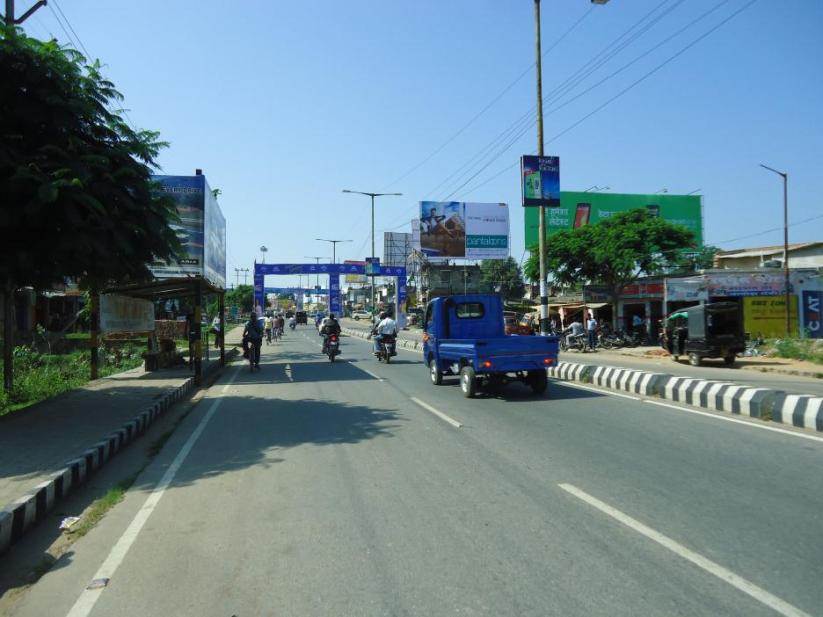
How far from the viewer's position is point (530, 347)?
12023mm

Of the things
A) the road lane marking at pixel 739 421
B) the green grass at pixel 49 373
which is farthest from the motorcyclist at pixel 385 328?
the road lane marking at pixel 739 421

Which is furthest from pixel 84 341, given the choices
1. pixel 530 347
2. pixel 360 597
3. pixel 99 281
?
pixel 360 597

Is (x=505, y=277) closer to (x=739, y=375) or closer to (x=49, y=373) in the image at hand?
(x=739, y=375)

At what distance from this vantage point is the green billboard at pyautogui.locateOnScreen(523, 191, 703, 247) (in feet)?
153

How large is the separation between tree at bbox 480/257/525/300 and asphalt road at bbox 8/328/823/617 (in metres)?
53.7

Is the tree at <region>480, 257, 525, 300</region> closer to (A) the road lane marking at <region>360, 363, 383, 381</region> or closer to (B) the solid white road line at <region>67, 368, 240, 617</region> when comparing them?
(A) the road lane marking at <region>360, 363, 383, 381</region>

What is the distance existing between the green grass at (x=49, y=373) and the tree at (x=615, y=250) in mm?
21197

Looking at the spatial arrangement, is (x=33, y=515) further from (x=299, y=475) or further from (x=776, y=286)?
(x=776, y=286)

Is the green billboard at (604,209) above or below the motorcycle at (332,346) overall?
above

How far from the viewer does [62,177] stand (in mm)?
9211

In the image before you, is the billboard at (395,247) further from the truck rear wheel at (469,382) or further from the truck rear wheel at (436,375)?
the truck rear wheel at (469,382)

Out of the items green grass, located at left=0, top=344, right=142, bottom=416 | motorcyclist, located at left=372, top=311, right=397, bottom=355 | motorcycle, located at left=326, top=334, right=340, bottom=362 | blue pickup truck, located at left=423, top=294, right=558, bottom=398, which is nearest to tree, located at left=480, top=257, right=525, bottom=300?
motorcyclist, located at left=372, top=311, right=397, bottom=355

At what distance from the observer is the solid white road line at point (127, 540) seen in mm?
3812

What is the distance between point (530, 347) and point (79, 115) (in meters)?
8.69
